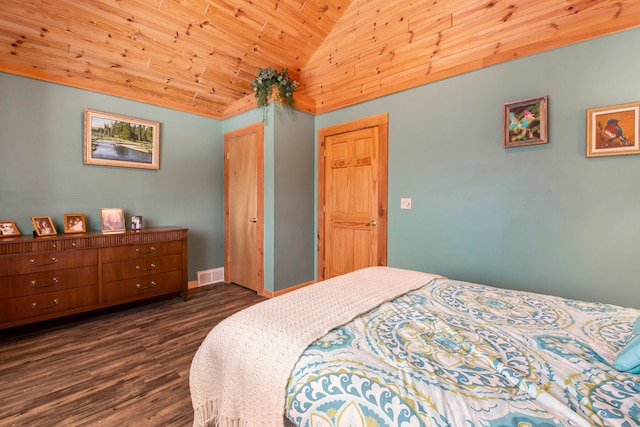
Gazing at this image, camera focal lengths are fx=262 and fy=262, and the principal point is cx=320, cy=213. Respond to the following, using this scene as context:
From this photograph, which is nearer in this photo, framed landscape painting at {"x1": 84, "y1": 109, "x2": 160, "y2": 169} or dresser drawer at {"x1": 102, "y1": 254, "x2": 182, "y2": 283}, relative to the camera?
dresser drawer at {"x1": 102, "y1": 254, "x2": 182, "y2": 283}

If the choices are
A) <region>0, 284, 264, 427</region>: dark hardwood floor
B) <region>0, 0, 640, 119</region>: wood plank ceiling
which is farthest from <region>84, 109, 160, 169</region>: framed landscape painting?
<region>0, 284, 264, 427</region>: dark hardwood floor

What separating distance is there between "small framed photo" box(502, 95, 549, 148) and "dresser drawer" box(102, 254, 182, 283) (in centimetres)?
358

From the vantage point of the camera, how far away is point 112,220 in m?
2.89

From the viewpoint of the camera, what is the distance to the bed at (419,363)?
2.22 feet

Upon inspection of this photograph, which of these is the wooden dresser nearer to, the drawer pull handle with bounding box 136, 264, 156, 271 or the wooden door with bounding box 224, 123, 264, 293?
the drawer pull handle with bounding box 136, 264, 156, 271

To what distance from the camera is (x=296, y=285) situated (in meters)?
3.47

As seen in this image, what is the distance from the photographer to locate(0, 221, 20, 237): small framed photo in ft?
7.82

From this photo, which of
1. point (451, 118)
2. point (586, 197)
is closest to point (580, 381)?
point (586, 197)

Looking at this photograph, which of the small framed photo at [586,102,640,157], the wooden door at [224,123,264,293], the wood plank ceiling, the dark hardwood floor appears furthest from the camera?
the wooden door at [224,123,264,293]

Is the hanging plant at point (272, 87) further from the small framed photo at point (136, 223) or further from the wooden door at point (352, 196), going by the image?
the small framed photo at point (136, 223)

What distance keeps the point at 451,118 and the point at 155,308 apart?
371cm

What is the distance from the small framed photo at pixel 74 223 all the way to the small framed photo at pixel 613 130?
4.56 m

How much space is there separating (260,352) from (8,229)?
3.05 meters

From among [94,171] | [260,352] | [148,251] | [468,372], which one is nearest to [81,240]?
[148,251]
